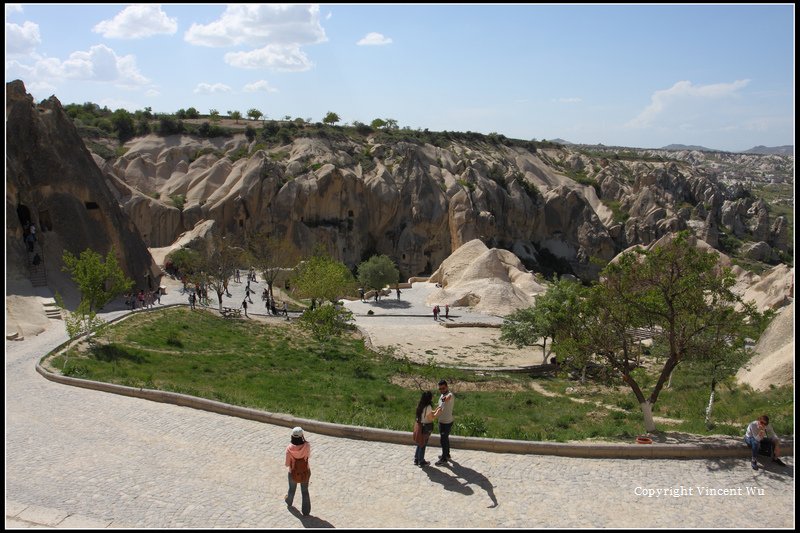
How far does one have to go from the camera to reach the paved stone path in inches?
346

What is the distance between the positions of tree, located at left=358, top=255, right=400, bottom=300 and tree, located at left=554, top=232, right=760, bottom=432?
3334cm

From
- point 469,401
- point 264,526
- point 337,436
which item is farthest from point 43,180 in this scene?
point 264,526

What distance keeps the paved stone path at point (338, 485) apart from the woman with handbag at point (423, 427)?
19 cm

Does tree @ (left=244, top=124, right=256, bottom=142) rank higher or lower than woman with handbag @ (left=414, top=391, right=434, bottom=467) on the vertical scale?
higher

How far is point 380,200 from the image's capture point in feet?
222

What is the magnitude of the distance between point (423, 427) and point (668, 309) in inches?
→ 235

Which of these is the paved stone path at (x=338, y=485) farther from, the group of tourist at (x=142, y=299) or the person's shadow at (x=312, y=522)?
the group of tourist at (x=142, y=299)

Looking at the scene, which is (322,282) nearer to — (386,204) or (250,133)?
(386,204)

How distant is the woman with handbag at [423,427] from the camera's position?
1048cm

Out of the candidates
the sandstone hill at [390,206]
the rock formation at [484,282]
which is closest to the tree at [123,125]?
the sandstone hill at [390,206]

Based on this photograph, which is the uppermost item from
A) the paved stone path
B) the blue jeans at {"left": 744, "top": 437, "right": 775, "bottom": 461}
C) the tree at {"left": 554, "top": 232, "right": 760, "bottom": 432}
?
the tree at {"left": 554, "top": 232, "right": 760, "bottom": 432}

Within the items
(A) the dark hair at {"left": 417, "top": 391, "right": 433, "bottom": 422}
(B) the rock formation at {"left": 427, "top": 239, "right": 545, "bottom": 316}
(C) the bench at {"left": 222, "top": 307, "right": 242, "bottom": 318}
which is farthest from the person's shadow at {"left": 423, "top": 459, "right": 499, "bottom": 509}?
(B) the rock formation at {"left": 427, "top": 239, "right": 545, "bottom": 316}

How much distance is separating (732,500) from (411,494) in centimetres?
469

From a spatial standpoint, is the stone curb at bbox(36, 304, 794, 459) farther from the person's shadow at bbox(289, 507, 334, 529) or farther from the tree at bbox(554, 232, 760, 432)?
the person's shadow at bbox(289, 507, 334, 529)
